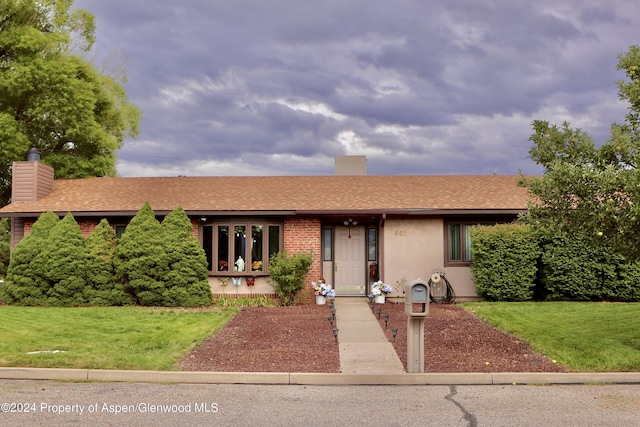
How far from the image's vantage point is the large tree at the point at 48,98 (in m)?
22.8

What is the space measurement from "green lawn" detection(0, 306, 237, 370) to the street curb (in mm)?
339

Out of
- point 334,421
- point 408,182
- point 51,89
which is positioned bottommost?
point 334,421

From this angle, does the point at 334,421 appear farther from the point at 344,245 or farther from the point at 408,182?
the point at 408,182

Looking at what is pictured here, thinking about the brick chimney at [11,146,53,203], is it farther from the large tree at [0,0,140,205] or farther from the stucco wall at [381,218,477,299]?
the stucco wall at [381,218,477,299]

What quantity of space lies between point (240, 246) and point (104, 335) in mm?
6405

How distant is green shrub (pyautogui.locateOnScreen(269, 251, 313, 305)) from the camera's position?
50.6ft

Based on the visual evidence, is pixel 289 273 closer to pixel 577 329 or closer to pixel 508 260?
pixel 508 260

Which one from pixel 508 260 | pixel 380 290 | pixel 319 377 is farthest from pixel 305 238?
pixel 319 377

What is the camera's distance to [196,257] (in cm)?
1553

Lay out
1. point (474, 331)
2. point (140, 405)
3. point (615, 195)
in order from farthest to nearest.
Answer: point (474, 331)
point (615, 195)
point (140, 405)

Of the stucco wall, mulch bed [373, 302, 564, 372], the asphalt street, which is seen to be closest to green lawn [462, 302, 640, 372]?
mulch bed [373, 302, 564, 372]

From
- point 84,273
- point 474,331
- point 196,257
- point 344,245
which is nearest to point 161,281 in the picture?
point 196,257

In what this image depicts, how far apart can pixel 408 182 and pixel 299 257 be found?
5.92 m

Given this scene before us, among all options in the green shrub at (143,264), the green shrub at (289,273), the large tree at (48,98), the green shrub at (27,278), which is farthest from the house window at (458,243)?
the large tree at (48,98)
